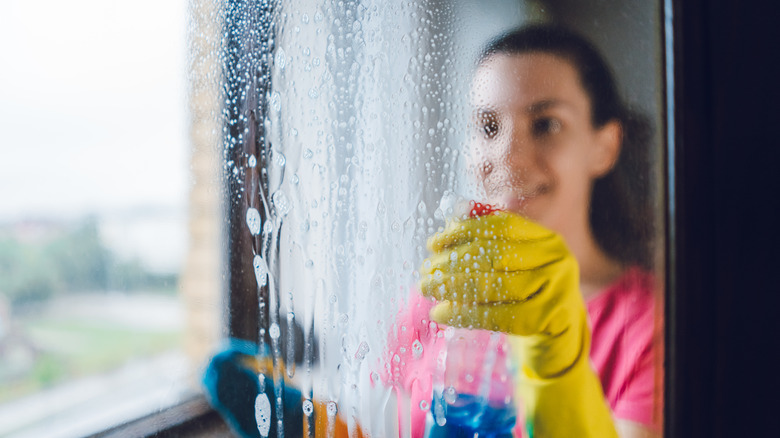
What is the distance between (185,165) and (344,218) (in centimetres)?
18

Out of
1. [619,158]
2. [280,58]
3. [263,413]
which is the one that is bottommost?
[263,413]

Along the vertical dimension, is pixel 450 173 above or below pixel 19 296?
above

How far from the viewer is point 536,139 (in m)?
0.35

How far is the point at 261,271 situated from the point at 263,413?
0.45 ft

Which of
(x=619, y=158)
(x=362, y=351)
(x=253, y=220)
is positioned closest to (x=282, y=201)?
(x=253, y=220)

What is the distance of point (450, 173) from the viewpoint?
14.8 inches

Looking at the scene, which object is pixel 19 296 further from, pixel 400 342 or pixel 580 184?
pixel 580 184

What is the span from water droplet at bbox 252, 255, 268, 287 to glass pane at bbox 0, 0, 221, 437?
47 millimetres

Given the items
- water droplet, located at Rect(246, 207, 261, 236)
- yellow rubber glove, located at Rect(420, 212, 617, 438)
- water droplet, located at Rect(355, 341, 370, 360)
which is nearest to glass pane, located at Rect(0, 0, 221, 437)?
water droplet, located at Rect(246, 207, 261, 236)

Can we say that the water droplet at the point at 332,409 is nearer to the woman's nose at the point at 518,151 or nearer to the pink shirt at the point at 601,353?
the pink shirt at the point at 601,353

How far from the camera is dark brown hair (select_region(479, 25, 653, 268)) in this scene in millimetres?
328

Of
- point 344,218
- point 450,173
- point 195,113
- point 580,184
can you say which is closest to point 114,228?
point 195,113

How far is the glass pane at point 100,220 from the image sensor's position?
45 centimetres

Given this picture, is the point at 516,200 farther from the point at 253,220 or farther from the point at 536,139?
the point at 253,220
